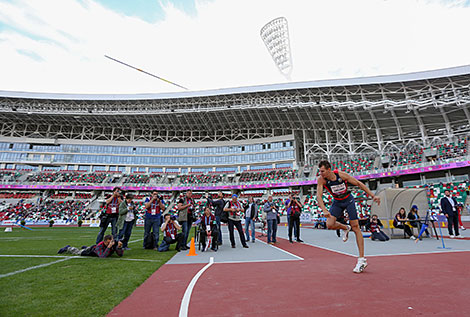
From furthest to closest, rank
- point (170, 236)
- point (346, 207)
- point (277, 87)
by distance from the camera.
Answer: point (277, 87)
point (170, 236)
point (346, 207)

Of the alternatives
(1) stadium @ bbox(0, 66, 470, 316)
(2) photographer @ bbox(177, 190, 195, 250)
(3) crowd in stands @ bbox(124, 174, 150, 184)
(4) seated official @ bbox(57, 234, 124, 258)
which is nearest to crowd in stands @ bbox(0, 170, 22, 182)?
(1) stadium @ bbox(0, 66, 470, 316)

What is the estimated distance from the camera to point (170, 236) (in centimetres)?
831

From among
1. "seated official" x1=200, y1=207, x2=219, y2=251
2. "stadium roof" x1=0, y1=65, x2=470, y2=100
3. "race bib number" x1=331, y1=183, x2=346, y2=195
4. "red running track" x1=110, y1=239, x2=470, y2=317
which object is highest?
"stadium roof" x1=0, y1=65, x2=470, y2=100

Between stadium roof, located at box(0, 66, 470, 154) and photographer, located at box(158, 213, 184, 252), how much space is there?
107 ft

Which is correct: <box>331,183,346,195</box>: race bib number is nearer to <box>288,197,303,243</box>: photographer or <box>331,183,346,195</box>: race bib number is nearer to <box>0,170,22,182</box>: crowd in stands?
<box>288,197,303,243</box>: photographer

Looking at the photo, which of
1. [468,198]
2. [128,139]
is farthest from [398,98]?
[128,139]

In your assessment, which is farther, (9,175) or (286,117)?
(9,175)

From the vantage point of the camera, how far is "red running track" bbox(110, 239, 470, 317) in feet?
8.39

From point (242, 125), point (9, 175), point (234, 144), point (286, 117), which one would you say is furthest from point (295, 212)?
point (9, 175)

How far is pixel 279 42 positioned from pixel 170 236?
192 feet

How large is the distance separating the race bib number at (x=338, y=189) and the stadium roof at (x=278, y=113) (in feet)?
110

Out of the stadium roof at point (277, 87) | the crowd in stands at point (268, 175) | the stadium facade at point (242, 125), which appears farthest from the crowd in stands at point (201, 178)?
the stadium roof at point (277, 87)

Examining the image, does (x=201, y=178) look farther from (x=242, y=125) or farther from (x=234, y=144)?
(x=242, y=125)

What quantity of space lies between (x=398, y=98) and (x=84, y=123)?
5718 cm
